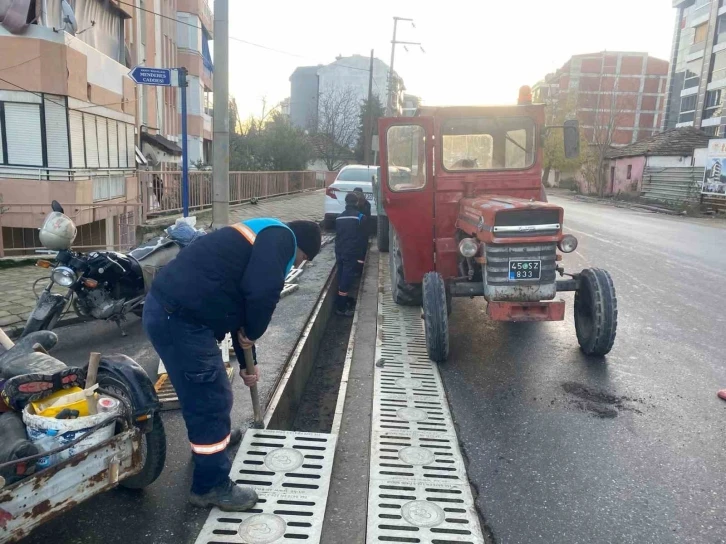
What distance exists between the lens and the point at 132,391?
292cm

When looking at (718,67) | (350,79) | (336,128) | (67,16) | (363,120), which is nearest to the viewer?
(67,16)

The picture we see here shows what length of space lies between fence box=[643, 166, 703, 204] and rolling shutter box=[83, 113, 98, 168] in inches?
999

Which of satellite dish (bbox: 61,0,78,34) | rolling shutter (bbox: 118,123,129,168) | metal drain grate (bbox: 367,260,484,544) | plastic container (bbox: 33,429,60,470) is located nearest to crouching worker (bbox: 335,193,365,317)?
metal drain grate (bbox: 367,260,484,544)

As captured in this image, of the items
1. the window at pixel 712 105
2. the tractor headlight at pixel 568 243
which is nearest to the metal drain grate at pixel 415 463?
the tractor headlight at pixel 568 243

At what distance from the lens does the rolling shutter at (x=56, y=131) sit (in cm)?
1045

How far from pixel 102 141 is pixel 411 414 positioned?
37.2ft

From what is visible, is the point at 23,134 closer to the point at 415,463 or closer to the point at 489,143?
the point at 489,143

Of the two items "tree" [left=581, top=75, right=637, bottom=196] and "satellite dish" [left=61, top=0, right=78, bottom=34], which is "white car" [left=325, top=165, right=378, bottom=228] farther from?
"tree" [left=581, top=75, right=637, bottom=196]

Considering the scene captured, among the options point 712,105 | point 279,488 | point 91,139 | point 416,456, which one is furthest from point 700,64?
point 279,488

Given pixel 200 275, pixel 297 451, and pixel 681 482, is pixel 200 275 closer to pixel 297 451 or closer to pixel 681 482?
pixel 297 451

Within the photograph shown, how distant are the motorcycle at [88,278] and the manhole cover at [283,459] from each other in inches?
112

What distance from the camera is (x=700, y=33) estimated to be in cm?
4209

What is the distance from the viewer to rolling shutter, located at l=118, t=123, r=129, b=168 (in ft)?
46.9

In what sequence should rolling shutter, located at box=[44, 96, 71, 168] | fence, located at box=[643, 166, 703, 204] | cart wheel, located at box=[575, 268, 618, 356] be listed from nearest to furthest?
cart wheel, located at box=[575, 268, 618, 356] < rolling shutter, located at box=[44, 96, 71, 168] < fence, located at box=[643, 166, 703, 204]
